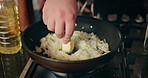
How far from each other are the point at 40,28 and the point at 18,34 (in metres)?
0.15

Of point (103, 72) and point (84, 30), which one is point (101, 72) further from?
point (84, 30)

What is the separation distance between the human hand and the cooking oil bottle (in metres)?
0.35

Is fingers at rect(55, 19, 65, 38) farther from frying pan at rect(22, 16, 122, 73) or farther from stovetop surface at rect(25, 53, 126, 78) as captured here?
stovetop surface at rect(25, 53, 126, 78)

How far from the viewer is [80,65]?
71 centimetres

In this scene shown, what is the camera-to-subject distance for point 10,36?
1.03m

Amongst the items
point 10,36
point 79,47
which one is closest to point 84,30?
point 79,47

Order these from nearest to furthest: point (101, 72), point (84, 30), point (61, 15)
→ point (61, 15)
point (101, 72)
point (84, 30)

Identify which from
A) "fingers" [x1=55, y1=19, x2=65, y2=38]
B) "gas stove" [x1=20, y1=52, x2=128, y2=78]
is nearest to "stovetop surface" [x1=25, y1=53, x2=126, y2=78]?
"gas stove" [x1=20, y1=52, x2=128, y2=78]

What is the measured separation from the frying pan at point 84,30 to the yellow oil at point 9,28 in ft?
0.48

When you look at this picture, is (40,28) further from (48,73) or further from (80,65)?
(80,65)

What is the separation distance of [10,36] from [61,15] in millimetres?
431

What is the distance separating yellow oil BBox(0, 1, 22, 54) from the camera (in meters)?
1.01

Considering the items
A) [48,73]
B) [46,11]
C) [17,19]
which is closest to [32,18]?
[17,19]

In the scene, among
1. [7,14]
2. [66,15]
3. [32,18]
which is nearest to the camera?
[66,15]
